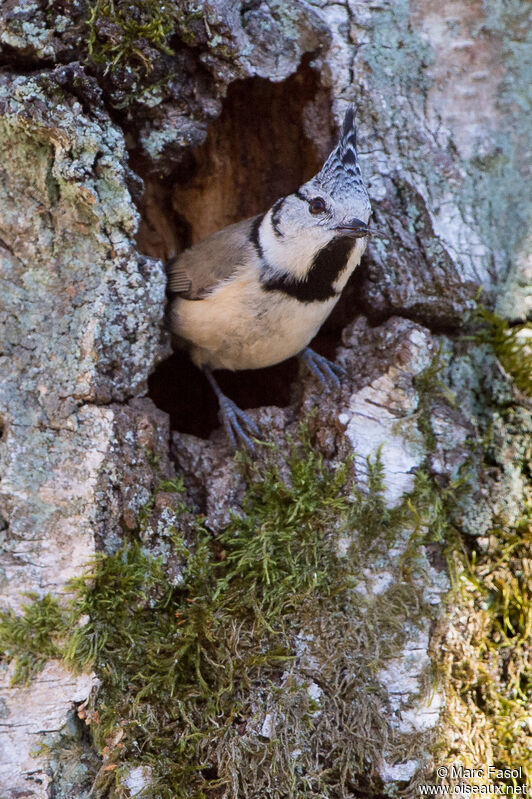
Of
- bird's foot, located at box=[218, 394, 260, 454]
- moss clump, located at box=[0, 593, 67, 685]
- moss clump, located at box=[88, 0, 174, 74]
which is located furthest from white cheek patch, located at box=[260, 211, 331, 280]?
moss clump, located at box=[0, 593, 67, 685]

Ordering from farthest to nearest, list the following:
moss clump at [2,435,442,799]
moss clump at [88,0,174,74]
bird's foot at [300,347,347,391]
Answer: bird's foot at [300,347,347,391] < moss clump at [88,0,174,74] < moss clump at [2,435,442,799]

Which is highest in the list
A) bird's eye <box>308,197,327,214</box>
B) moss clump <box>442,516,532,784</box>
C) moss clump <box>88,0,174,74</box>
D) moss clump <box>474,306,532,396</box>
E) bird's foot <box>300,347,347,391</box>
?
moss clump <box>88,0,174,74</box>

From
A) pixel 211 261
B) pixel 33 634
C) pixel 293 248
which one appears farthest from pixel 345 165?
pixel 33 634

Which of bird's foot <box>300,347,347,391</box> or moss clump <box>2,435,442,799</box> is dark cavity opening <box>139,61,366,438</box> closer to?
bird's foot <box>300,347,347,391</box>

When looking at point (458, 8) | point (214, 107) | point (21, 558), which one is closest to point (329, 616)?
point (21, 558)

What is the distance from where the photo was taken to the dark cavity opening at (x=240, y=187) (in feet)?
10.6

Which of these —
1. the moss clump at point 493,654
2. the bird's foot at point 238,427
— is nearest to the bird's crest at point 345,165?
the bird's foot at point 238,427

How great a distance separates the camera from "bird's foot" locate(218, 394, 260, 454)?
2.83m

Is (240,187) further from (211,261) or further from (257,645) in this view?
(257,645)

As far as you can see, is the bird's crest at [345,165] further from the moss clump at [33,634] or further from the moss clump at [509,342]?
the moss clump at [33,634]

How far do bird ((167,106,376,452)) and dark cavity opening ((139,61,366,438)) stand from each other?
0.27m

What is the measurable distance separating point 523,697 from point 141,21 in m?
2.87

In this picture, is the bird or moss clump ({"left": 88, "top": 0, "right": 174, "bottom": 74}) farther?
the bird

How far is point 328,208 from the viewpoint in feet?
9.48
